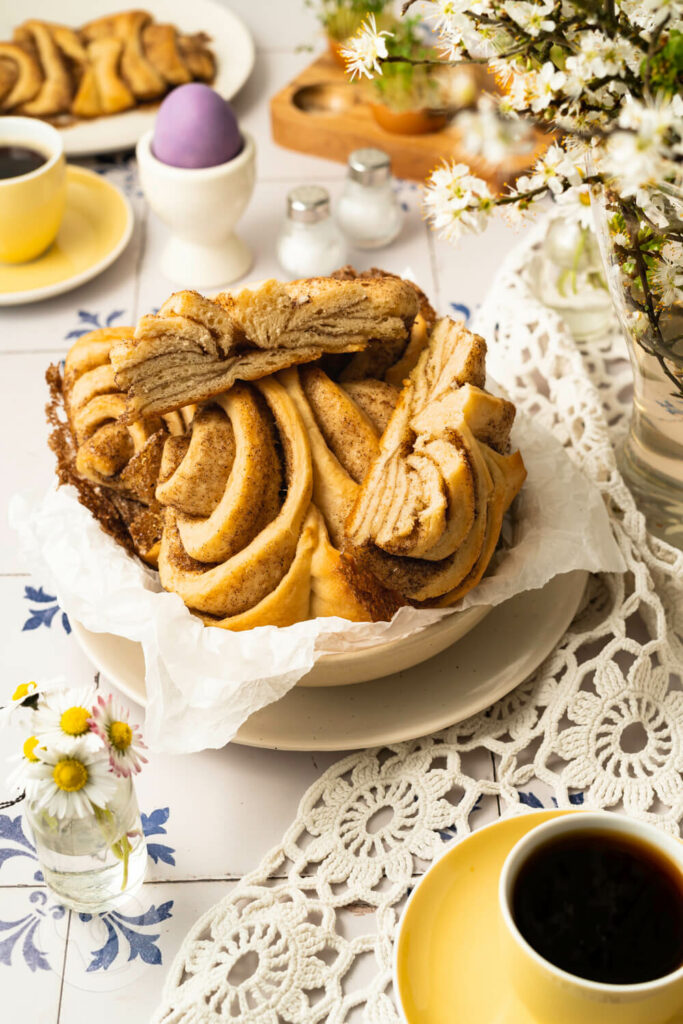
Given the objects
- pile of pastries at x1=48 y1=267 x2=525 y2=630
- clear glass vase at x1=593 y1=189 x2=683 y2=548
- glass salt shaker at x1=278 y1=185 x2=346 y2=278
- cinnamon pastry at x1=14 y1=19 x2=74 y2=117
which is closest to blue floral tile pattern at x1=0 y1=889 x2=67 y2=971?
pile of pastries at x1=48 y1=267 x2=525 y2=630

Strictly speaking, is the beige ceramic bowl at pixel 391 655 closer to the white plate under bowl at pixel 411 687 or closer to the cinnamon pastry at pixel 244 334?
the white plate under bowl at pixel 411 687

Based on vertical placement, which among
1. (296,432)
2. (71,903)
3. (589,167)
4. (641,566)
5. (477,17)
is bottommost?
(71,903)

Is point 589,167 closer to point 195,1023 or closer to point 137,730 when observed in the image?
point 137,730

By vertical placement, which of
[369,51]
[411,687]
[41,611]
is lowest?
[41,611]

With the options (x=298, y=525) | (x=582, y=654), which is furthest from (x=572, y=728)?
(x=298, y=525)

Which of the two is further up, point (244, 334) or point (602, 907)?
point (244, 334)

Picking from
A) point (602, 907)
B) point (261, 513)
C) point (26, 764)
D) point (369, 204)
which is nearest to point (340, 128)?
point (369, 204)

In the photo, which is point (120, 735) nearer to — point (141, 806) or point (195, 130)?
point (141, 806)

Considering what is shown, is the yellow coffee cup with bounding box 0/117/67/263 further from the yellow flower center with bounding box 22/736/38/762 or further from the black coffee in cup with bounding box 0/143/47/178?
the yellow flower center with bounding box 22/736/38/762
